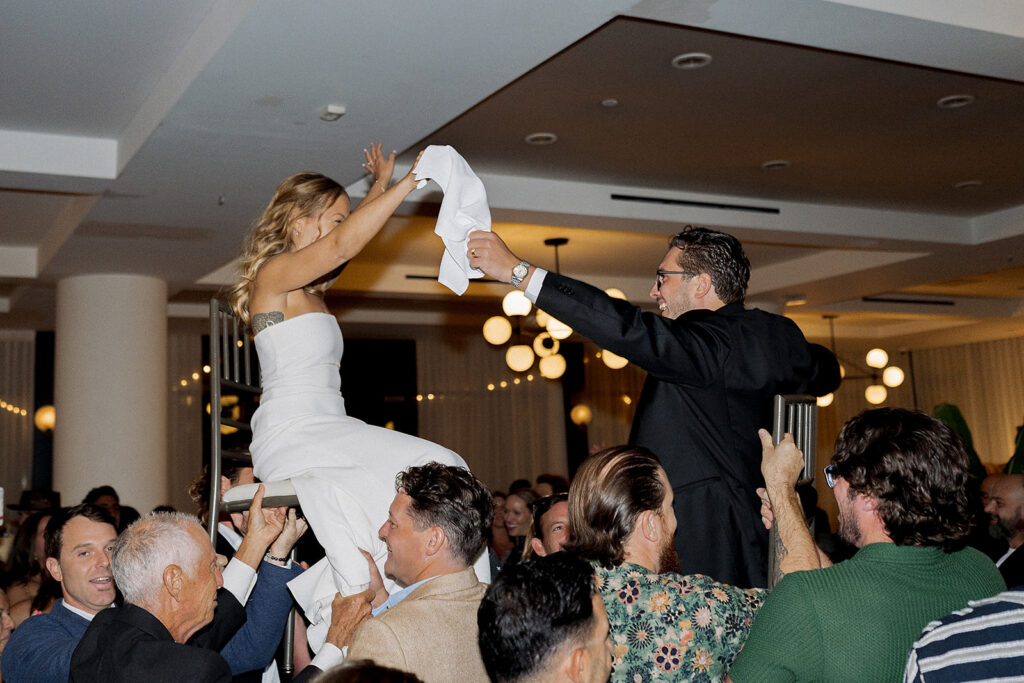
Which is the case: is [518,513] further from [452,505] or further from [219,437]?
[452,505]

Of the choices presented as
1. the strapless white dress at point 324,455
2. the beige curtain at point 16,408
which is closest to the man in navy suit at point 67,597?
the strapless white dress at point 324,455

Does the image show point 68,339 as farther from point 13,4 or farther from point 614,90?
point 614,90

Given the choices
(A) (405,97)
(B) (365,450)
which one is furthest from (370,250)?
(B) (365,450)

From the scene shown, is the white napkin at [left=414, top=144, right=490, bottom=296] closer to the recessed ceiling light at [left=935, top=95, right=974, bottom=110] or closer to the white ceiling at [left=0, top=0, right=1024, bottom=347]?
the white ceiling at [left=0, top=0, right=1024, bottom=347]

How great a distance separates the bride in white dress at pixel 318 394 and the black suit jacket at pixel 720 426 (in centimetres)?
54

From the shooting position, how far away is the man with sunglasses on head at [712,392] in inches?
94.8

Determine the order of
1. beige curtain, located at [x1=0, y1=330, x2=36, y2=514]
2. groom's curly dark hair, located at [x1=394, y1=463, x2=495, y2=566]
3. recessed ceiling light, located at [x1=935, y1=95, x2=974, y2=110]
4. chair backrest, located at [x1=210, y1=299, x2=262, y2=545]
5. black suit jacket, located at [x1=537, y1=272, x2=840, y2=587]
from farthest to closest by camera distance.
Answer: beige curtain, located at [x1=0, y1=330, x2=36, y2=514], recessed ceiling light, located at [x1=935, y1=95, x2=974, y2=110], chair backrest, located at [x1=210, y1=299, x2=262, y2=545], black suit jacket, located at [x1=537, y1=272, x2=840, y2=587], groom's curly dark hair, located at [x1=394, y1=463, x2=495, y2=566]

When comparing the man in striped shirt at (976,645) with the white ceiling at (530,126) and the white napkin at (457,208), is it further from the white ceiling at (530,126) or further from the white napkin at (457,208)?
the white ceiling at (530,126)

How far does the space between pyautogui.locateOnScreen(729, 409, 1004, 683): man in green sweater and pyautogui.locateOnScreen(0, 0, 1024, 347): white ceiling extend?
2.33m

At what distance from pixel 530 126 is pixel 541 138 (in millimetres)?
214

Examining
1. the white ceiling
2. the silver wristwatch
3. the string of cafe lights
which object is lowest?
the silver wristwatch

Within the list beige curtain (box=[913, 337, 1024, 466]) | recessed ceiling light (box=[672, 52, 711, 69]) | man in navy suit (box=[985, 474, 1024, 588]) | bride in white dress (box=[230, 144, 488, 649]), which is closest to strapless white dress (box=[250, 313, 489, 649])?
bride in white dress (box=[230, 144, 488, 649])

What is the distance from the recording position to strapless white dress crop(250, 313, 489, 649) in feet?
8.20

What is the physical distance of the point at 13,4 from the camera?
4.08 meters
